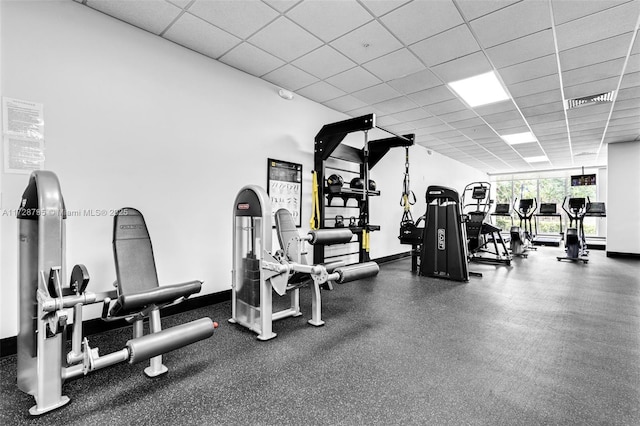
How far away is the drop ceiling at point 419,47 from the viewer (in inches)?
103

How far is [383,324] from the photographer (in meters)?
2.93

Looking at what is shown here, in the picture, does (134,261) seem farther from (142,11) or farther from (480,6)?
(480,6)

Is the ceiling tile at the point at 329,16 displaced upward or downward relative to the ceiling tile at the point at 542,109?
upward

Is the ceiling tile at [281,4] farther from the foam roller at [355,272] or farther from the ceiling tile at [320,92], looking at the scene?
the foam roller at [355,272]

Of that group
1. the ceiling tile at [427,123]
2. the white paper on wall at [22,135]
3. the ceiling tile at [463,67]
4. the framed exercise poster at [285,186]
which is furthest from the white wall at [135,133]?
the ceiling tile at [427,123]

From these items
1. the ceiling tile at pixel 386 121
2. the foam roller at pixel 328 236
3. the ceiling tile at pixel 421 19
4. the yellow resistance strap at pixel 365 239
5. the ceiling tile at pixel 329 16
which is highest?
the ceiling tile at pixel 329 16

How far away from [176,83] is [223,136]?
2.33 ft

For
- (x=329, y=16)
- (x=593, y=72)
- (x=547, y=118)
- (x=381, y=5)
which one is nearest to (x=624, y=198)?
(x=547, y=118)

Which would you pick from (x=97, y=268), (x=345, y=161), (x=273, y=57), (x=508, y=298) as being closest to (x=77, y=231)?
(x=97, y=268)

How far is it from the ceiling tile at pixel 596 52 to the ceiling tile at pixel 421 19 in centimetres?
152

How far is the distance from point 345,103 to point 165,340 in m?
4.29

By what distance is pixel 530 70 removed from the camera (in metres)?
3.65

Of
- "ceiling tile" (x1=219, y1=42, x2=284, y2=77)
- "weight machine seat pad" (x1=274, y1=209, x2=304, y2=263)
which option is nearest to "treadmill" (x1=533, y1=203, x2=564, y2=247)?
"weight machine seat pad" (x1=274, y1=209, x2=304, y2=263)

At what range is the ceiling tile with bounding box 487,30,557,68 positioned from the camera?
3.00m
